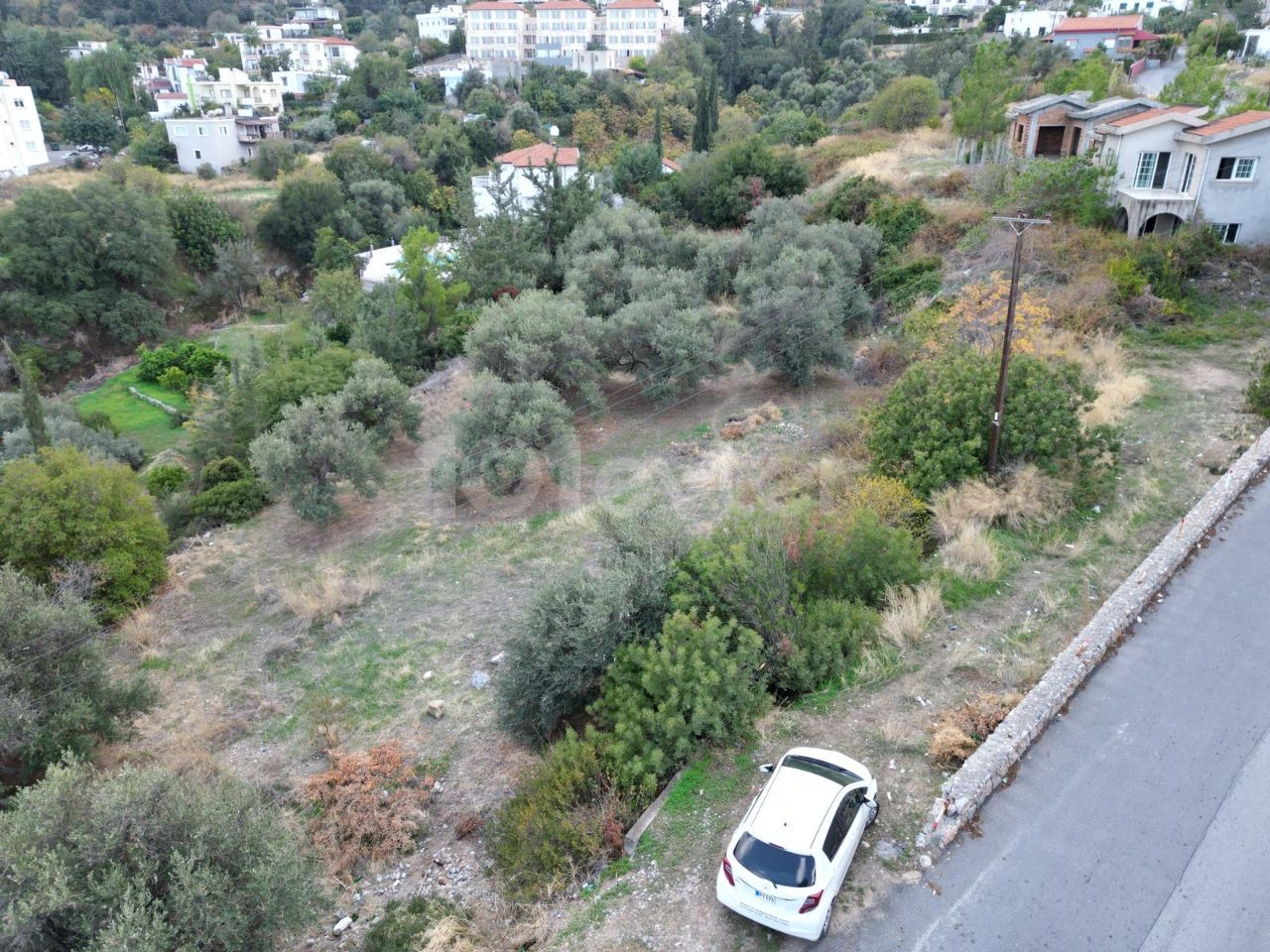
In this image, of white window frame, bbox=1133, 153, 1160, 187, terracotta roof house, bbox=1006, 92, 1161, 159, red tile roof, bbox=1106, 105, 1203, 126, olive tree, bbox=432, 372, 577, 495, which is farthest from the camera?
terracotta roof house, bbox=1006, 92, 1161, 159

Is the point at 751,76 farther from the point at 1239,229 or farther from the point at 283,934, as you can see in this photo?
the point at 283,934

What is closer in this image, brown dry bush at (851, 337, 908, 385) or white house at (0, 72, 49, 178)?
brown dry bush at (851, 337, 908, 385)

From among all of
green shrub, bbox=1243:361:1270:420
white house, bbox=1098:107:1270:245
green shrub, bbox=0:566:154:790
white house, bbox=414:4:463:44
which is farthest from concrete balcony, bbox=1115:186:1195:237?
white house, bbox=414:4:463:44

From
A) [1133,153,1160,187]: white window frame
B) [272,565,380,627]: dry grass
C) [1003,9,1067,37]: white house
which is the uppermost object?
[1003,9,1067,37]: white house

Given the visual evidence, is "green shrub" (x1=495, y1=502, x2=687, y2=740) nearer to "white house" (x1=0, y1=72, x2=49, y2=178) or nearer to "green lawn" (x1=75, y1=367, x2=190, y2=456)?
"green lawn" (x1=75, y1=367, x2=190, y2=456)

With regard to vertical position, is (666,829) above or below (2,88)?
below

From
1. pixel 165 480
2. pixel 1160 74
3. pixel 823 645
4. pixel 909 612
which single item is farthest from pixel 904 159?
pixel 823 645

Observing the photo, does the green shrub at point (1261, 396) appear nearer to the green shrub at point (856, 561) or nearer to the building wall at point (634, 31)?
the green shrub at point (856, 561)

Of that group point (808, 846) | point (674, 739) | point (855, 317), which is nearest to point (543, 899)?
point (674, 739)

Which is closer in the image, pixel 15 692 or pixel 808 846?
pixel 808 846
